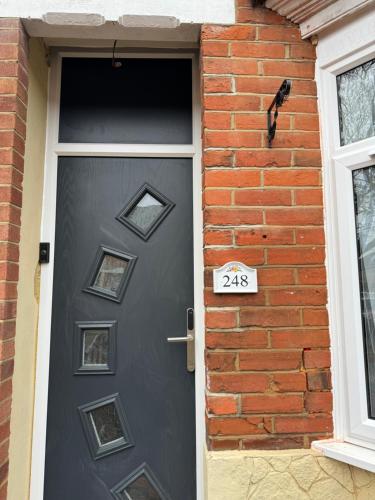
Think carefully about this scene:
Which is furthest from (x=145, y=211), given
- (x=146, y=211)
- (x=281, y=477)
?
(x=281, y=477)

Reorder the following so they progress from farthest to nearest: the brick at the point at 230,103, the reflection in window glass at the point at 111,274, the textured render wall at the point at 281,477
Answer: the reflection in window glass at the point at 111,274 < the brick at the point at 230,103 < the textured render wall at the point at 281,477

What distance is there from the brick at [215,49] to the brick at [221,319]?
1230 mm

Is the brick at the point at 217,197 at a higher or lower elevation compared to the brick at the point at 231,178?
lower

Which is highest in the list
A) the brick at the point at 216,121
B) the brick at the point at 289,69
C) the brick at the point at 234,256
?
the brick at the point at 289,69

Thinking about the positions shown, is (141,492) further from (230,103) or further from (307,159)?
(230,103)

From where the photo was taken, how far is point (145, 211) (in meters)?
2.04

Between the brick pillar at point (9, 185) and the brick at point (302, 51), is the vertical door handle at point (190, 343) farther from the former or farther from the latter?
the brick at point (302, 51)

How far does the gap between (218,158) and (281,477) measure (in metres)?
1.42

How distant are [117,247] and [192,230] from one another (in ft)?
1.41

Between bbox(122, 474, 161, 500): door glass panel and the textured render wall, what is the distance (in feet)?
1.54

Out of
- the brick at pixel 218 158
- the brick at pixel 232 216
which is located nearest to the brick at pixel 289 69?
the brick at pixel 218 158

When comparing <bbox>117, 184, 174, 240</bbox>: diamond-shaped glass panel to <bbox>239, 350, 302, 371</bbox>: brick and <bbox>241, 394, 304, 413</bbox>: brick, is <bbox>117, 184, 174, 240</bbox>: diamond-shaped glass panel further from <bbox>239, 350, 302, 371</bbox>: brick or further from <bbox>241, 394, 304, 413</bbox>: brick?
<bbox>241, 394, 304, 413</bbox>: brick

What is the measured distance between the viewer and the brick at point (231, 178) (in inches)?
65.6

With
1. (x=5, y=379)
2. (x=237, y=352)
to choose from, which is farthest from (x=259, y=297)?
(x=5, y=379)
